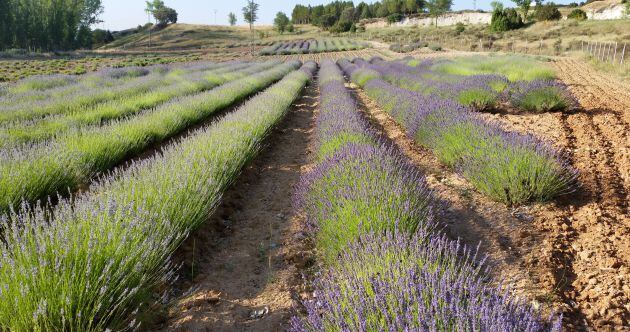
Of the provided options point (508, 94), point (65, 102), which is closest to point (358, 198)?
point (508, 94)

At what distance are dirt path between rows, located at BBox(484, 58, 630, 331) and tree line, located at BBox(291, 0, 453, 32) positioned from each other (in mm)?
71981

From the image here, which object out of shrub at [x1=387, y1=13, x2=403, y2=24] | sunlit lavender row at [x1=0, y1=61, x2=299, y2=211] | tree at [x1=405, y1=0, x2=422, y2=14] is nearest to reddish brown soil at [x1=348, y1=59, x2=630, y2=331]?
sunlit lavender row at [x1=0, y1=61, x2=299, y2=211]

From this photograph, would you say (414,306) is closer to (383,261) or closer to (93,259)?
(383,261)

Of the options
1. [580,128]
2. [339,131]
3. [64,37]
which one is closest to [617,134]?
[580,128]

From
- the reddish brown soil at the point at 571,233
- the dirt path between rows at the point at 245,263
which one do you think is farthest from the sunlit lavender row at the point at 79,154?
the reddish brown soil at the point at 571,233

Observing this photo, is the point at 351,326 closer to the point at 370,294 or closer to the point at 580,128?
the point at 370,294

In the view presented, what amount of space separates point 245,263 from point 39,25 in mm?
62511

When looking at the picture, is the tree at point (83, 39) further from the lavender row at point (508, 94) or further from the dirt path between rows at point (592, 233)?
the dirt path between rows at point (592, 233)

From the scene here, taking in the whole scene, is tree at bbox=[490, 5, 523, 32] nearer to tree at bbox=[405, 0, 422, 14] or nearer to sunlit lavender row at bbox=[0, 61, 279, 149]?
sunlit lavender row at bbox=[0, 61, 279, 149]

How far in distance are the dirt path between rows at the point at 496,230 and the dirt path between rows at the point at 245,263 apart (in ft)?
4.06

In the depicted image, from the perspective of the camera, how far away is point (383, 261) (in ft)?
6.79

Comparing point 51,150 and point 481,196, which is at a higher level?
point 51,150

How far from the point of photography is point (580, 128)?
649 cm

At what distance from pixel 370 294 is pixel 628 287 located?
1.75m
